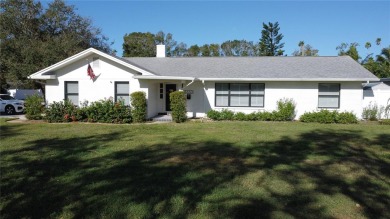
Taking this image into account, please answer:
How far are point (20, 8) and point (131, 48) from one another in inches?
1071

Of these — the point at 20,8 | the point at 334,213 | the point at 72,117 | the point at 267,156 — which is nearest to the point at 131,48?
the point at 20,8

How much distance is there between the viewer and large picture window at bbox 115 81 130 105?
16.5 metres

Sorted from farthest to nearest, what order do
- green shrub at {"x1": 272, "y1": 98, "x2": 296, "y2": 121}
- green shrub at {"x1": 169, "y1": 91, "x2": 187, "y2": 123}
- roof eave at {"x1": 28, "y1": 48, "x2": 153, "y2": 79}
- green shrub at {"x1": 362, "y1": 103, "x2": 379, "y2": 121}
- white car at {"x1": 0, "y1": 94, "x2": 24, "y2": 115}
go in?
white car at {"x1": 0, "y1": 94, "x2": 24, "y2": 115} < green shrub at {"x1": 362, "y1": 103, "x2": 379, "y2": 121} < green shrub at {"x1": 272, "y1": 98, "x2": 296, "y2": 121} < roof eave at {"x1": 28, "y1": 48, "x2": 153, "y2": 79} < green shrub at {"x1": 169, "y1": 91, "x2": 187, "y2": 123}

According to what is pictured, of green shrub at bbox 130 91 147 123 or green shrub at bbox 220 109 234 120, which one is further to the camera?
green shrub at bbox 220 109 234 120

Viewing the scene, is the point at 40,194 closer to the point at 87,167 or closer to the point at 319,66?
the point at 87,167

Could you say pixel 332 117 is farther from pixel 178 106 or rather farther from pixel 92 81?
pixel 92 81

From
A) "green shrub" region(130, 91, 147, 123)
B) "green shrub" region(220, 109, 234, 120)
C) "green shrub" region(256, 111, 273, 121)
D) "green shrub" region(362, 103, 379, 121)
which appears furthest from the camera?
"green shrub" region(362, 103, 379, 121)

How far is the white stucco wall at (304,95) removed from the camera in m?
17.1

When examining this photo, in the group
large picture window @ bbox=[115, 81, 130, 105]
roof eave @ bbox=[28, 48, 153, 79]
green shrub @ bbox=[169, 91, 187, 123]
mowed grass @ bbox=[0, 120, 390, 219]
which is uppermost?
roof eave @ bbox=[28, 48, 153, 79]

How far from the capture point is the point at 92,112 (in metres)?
15.6

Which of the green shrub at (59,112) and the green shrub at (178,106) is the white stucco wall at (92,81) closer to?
the green shrub at (59,112)

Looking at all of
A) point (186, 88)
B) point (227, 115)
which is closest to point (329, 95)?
point (227, 115)

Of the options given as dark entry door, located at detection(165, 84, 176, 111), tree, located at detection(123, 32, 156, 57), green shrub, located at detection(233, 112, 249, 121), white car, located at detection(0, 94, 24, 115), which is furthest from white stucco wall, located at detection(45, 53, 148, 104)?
tree, located at detection(123, 32, 156, 57)

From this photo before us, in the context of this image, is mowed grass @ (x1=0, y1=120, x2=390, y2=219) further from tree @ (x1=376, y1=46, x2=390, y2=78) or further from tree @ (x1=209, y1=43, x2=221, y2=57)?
tree @ (x1=209, y1=43, x2=221, y2=57)
